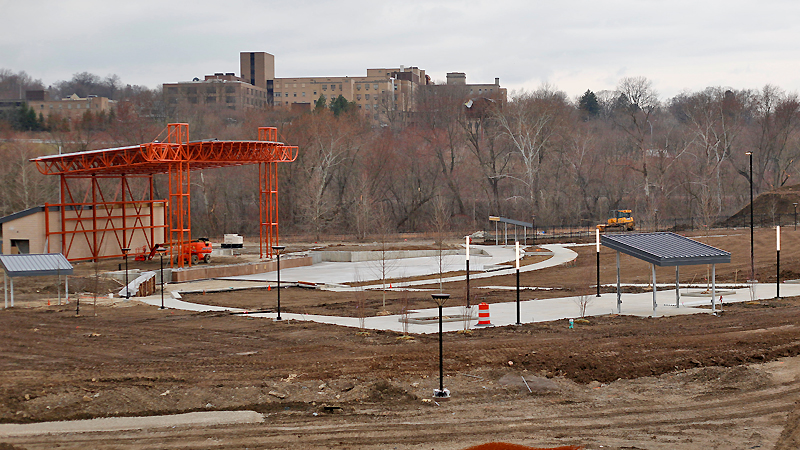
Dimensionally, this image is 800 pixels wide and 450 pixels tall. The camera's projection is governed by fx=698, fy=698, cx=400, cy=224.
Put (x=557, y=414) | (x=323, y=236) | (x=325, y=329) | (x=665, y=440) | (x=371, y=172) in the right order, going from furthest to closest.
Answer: (x=371, y=172) → (x=323, y=236) → (x=325, y=329) → (x=557, y=414) → (x=665, y=440)

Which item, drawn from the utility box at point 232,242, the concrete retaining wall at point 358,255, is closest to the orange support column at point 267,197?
the utility box at point 232,242

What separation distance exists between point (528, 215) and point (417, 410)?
Result: 242 ft

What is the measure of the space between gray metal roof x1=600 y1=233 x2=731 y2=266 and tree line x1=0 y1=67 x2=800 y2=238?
5075 centimetres

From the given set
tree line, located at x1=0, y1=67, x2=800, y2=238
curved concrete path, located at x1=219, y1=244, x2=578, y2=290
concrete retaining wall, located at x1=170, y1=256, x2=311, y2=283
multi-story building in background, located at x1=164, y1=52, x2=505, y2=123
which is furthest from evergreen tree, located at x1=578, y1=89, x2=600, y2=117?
concrete retaining wall, located at x1=170, y1=256, x2=311, y2=283

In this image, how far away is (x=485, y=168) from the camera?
9344 cm

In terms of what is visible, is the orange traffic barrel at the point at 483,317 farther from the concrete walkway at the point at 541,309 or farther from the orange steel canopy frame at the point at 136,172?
the orange steel canopy frame at the point at 136,172

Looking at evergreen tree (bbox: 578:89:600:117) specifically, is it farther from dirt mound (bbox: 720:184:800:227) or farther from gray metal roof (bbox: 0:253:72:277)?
gray metal roof (bbox: 0:253:72:277)

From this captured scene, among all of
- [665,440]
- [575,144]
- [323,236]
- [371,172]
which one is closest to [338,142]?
[371,172]

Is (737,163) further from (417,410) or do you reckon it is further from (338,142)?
(417,410)

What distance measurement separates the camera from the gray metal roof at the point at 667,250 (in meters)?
24.6

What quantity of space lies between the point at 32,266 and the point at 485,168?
69.4 m

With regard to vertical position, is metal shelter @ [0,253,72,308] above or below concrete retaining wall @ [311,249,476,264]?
above

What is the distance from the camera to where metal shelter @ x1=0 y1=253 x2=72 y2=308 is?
2956 cm

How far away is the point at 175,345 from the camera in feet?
68.3
